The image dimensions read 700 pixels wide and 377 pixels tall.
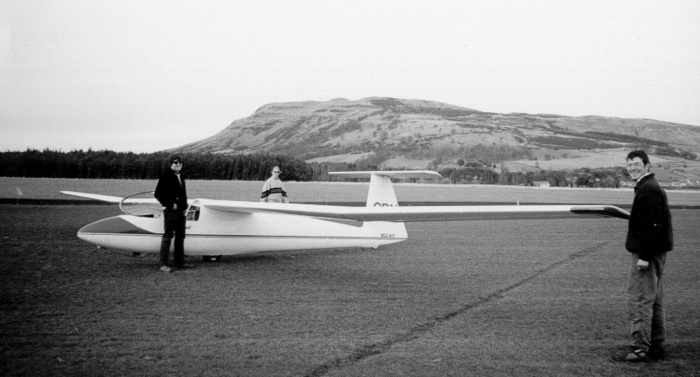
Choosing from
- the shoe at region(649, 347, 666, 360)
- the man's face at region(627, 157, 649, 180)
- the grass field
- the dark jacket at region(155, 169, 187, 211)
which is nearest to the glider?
the dark jacket at region(155, 169, 187, 211)

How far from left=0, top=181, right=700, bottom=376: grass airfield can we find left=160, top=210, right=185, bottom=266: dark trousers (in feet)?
1.62

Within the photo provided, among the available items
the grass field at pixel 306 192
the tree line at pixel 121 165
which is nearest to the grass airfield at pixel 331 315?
the grass field at pixel 306 192

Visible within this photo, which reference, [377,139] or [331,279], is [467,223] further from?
[377,139]

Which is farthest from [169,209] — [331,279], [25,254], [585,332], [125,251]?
[585,332]

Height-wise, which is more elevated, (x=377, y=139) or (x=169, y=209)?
(x=377, y=139)

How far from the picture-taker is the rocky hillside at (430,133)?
11481cm

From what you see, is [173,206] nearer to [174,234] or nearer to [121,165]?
[174,234]

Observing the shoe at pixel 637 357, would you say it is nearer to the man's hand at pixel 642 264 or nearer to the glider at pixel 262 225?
the man's hand at pixel 642 264

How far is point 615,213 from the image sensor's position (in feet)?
20.7

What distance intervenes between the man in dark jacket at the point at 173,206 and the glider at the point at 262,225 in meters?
0.40

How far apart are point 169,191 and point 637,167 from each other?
8.15 meters

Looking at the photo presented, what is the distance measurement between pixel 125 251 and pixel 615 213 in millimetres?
9202

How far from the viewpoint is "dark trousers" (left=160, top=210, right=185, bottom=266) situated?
10242mm

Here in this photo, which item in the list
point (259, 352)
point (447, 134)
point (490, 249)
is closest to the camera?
point (259, 352)
